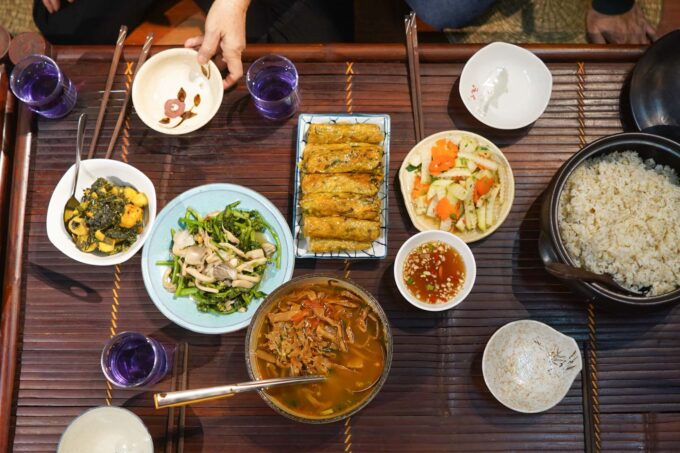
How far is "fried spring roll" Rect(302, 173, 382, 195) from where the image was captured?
2.54m

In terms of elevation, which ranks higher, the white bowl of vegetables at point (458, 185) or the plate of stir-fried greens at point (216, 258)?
the white bowl of vegetables at point (458, 185)

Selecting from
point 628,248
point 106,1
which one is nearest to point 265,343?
point 628,248

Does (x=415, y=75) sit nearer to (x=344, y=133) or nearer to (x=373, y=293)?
(x=344, y=133)

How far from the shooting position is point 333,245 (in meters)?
2.52

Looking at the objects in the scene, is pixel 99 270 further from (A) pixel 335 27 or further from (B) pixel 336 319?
(A) pixel 335 27

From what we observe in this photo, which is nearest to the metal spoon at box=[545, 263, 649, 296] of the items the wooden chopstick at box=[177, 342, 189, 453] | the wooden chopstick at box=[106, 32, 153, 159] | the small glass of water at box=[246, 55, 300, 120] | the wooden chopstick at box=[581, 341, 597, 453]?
the wooden chopstick at box=[581, 341, 597, 453]

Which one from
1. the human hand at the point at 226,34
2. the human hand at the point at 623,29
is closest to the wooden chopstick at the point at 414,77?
the human hand at the point at 226,34

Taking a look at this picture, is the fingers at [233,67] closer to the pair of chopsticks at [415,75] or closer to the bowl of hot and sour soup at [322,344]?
the pair of chopsticks at [415,75]

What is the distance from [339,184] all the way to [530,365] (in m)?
1.19

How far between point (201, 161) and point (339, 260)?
0.84 metres

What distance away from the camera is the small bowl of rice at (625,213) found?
2.36 meters

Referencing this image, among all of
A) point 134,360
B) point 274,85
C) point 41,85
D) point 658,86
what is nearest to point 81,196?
point 41,85

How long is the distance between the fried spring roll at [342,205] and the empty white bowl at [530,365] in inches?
31.3

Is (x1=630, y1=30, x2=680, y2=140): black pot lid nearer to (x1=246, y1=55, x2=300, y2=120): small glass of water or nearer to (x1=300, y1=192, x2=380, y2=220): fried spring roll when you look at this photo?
(x1=300, y1=192, x2=380, y2=220): fried spring roll
